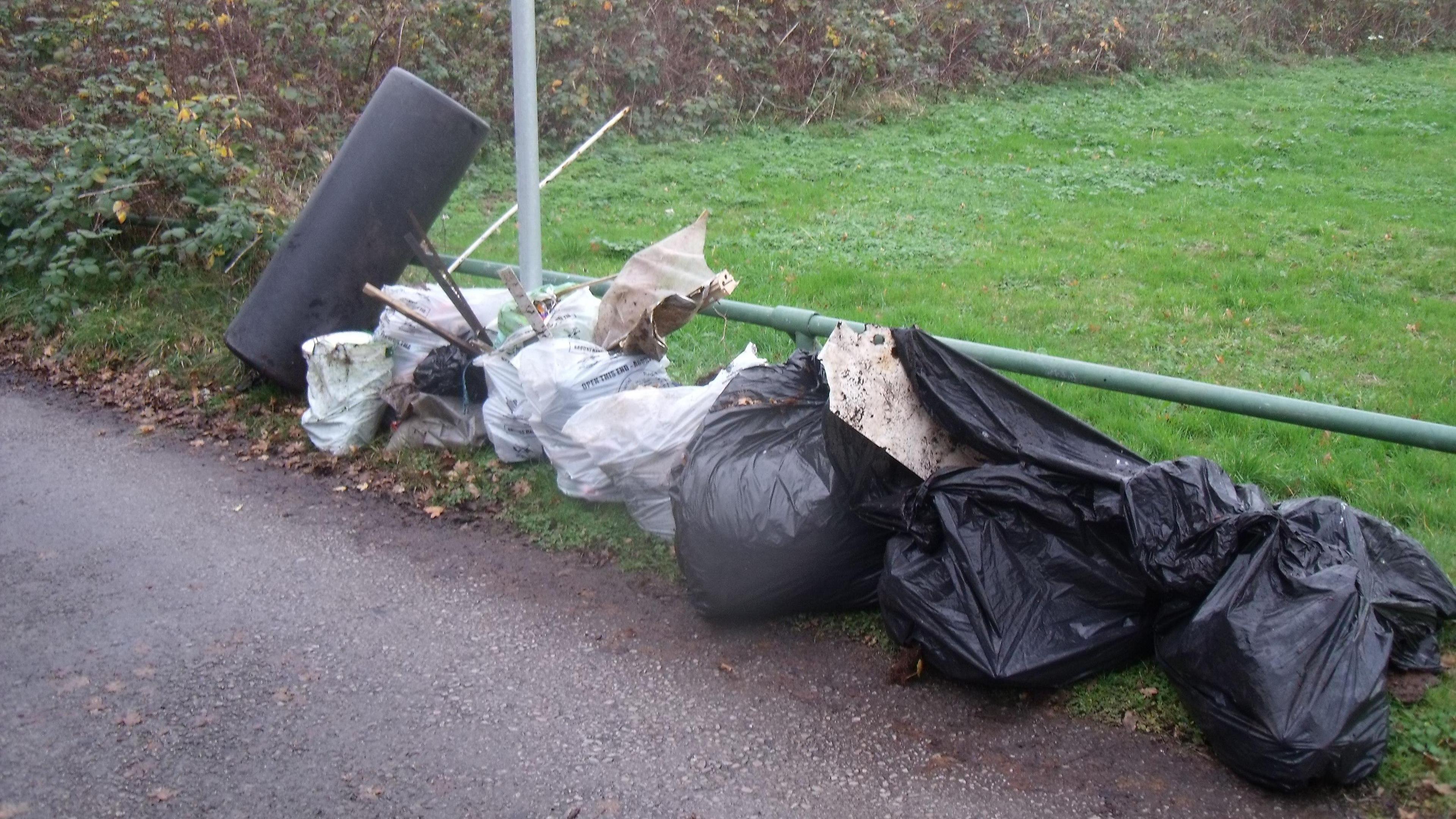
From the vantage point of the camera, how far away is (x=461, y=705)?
11.6 feet

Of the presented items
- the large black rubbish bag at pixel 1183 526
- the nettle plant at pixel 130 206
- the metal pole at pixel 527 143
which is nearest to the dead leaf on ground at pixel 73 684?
the metal pole at pixel 527 143

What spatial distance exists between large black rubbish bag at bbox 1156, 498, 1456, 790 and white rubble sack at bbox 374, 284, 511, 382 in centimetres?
369

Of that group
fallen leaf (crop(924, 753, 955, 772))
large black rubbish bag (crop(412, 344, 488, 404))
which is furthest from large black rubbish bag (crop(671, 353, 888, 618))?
large black rubbish bag (crop(412, 344, 488, 404))

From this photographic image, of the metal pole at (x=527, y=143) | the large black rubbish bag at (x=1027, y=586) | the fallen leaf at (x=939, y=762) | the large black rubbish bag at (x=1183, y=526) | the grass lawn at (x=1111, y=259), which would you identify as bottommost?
the grass lawn at (x=1111, y=259)

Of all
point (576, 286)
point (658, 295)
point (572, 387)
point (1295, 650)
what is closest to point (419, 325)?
point (576, 286)

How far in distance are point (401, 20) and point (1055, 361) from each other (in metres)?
8.73

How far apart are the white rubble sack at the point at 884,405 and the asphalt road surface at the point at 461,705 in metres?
0.67

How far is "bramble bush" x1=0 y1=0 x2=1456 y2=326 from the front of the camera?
7707mm

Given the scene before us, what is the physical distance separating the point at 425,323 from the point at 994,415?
9.62 ft

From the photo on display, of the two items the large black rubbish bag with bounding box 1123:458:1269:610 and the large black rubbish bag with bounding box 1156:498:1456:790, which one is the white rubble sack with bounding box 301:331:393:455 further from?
the large black rubbish bag with bounding box 1156:498:1456:790

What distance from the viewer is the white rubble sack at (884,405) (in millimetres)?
3707

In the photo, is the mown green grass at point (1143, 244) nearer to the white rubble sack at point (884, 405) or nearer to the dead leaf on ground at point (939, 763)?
the dead leaf on ground at point (939, 763)

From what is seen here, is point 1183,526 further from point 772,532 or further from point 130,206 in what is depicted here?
point 130,206

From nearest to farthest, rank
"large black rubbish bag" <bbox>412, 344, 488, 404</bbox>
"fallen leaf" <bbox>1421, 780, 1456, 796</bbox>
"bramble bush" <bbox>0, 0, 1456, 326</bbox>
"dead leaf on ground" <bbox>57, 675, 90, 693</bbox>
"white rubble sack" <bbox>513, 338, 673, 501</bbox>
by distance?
"fallen leaf" <bbox>1421, 780, 1456, 796</bbox>
"dead leaf on ground" <bbox>57, 675, 90, 693</bbox>
"white rubble sack" <bbox>513, 338, 673, 501</bbox>
"large black rubbish bag" <bbox>412, 344, 488, 404</bbox>
"bramble bush" <bbox>0, 0, 1456, 326</bbox>
